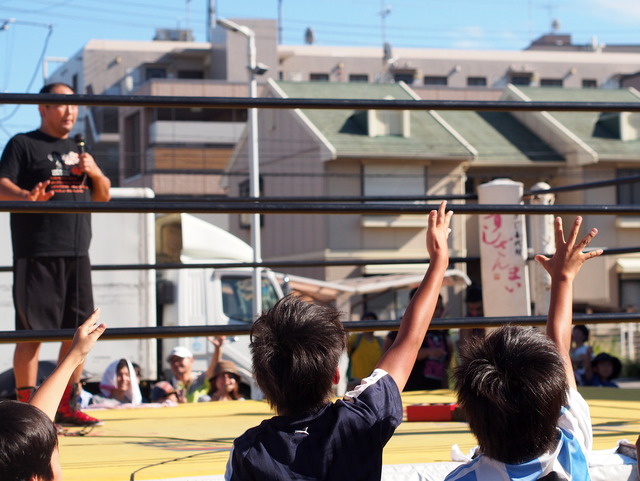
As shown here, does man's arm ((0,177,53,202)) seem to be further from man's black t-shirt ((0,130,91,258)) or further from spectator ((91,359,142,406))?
spectator ((91,359,142,406))

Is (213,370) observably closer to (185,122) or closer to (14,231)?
(14,231)

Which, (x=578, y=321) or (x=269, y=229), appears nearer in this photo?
(x=578, y=321)

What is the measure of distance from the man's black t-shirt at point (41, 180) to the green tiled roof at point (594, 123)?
20.7m

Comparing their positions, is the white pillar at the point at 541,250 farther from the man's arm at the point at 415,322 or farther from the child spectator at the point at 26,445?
the child spectator at the point at 26,445

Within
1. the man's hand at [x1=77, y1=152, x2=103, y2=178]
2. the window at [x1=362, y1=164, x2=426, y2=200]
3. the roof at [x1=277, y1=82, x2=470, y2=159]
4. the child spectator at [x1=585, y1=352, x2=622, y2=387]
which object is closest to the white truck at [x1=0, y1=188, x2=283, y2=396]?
the child spectator at [x1=585, y1=352, x2=622, y2=387]

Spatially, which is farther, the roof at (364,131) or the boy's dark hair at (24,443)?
the roof at (364,131)

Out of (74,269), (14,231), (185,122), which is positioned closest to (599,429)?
(74,269)

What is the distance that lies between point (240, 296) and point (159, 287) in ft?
3.18

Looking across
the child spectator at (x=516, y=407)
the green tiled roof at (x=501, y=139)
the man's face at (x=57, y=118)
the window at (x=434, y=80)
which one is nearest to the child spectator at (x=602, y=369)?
the man's face at (x=57, y=118)

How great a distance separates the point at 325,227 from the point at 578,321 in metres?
20.4

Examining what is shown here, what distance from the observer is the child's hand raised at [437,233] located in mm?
2391

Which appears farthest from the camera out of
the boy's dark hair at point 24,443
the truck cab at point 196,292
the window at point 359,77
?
the window at point 359,77

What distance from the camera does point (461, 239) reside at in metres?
24.4

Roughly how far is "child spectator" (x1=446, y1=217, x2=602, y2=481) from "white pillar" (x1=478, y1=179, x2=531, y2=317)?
139 inches
